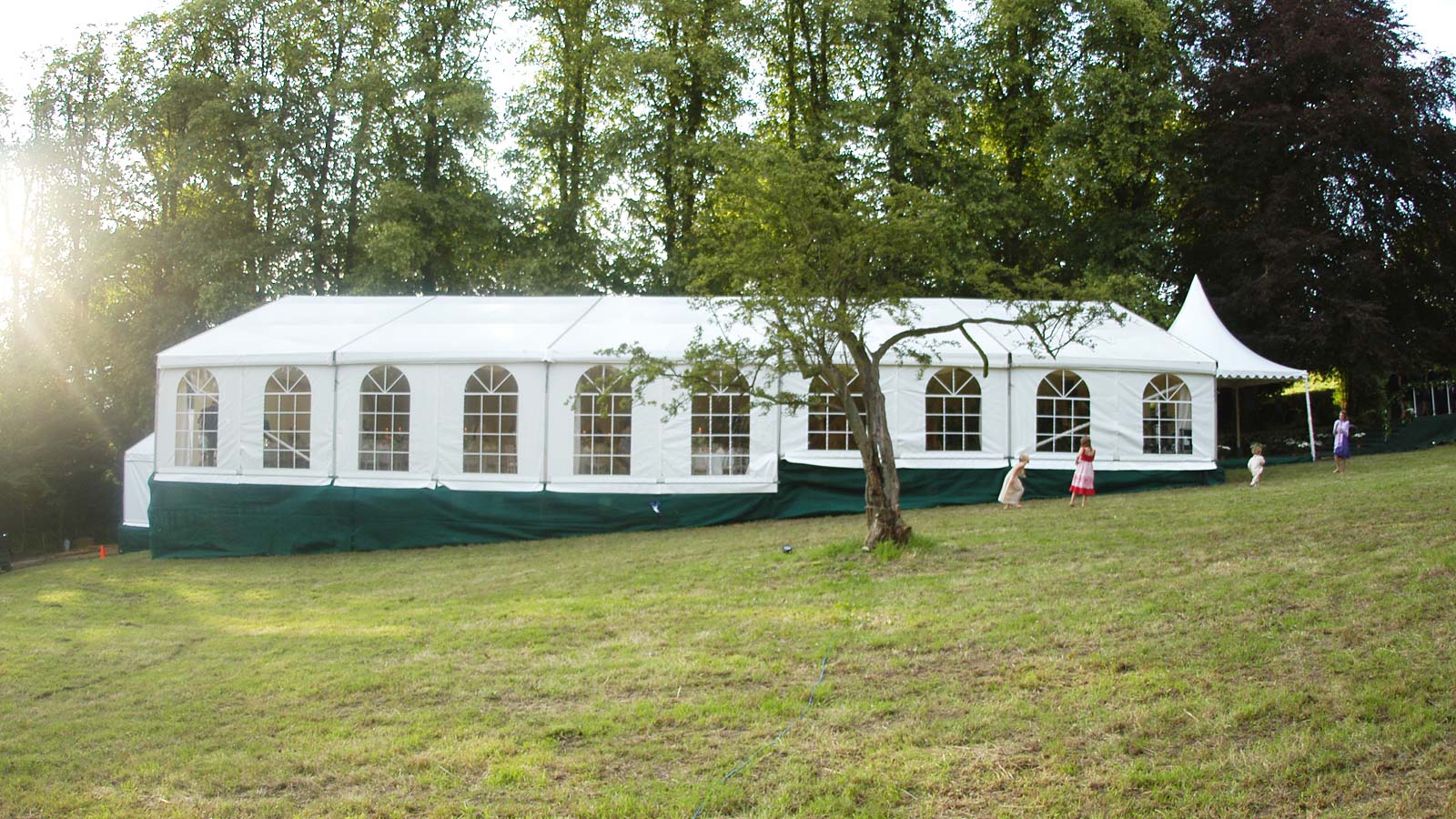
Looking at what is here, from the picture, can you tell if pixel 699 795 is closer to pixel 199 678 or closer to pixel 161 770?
pixel 161 770

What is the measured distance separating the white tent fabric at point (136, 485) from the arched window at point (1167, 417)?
1728 cm

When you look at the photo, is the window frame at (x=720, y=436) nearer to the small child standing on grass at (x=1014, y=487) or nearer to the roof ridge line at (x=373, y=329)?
the small child standing on grass at (x=1014, y=487)

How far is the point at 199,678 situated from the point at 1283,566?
8101 mm

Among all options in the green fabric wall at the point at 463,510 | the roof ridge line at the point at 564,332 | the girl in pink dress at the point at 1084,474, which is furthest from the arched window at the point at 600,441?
the girl in pink dress at the point at 1084,474

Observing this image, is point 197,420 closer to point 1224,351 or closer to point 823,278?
point 823,278

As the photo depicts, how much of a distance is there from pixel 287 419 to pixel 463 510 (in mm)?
3542

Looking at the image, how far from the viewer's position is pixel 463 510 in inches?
634

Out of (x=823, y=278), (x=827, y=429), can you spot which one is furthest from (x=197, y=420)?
(x=823, y=278)

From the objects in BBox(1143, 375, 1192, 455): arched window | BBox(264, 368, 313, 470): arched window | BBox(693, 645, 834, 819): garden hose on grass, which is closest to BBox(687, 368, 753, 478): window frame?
BBox(264, 368, 313, 470): arched window

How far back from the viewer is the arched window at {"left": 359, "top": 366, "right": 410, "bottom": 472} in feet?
55.1

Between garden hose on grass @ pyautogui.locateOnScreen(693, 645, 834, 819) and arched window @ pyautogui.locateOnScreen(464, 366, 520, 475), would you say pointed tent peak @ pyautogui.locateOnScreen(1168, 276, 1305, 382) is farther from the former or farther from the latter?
garden hose on grass @ pyautogui.locateOnScreen(693, 645, 834, 819)

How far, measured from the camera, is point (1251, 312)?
75.7ft

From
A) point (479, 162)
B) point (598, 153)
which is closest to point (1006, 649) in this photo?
point (598, 153)

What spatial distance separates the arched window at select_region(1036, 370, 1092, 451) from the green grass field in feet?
19.2
